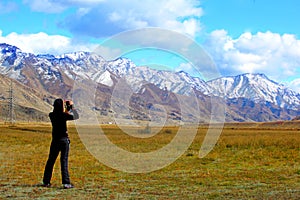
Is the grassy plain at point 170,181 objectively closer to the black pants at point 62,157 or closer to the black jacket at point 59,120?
the black pants at point 62,157

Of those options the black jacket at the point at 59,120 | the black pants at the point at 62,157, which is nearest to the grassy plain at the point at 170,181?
the black pants at the point at 62,157

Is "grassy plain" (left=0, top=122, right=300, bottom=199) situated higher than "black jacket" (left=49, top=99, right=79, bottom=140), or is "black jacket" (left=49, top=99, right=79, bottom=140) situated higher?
"black jacket" (left=49, top=99, right=79, bottom=140)

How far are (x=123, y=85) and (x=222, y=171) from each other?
8.27m

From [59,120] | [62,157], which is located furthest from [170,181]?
[59,120]

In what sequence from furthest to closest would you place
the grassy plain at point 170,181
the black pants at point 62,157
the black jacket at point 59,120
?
the black jacket at point 59,120 → the black pants at point 62,157 → the grassy plain at point 170,181

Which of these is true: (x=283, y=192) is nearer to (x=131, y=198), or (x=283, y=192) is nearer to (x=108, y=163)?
(x=131, y=198)

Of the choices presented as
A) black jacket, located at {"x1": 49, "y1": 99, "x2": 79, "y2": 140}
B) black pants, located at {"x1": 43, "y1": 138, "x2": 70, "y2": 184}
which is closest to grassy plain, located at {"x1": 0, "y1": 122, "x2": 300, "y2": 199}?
black pants, located at {"x1": 43, "y1": 138, "x2": 70, "y2": 184}

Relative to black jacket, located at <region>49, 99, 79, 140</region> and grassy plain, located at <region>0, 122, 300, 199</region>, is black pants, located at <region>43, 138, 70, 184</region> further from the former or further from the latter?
grassy plain, located at <region>0, 122, 300, 199</region>

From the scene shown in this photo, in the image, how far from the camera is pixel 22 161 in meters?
23.8

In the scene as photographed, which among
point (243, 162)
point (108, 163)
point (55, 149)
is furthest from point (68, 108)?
point (243, 162)

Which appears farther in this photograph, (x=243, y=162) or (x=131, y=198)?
(x=243, y=162)

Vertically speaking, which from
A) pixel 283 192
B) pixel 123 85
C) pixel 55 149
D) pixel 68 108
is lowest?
pixel 283 192

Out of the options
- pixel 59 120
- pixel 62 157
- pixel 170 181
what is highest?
pixel 59 120

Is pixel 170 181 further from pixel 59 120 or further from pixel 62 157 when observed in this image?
pixel 59 120
